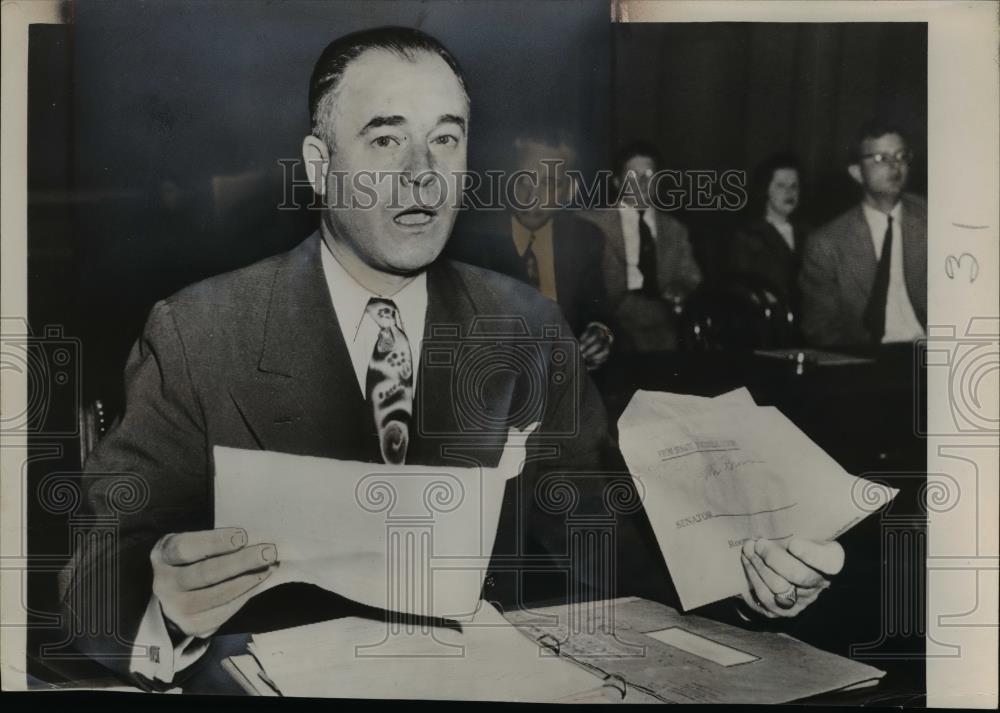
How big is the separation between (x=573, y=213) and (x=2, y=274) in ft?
5.41

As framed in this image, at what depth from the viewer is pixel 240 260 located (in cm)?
292

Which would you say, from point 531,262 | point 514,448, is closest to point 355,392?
point 514,448

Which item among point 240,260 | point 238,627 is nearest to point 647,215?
point 240,260

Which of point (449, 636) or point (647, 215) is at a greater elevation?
point (647, 215)

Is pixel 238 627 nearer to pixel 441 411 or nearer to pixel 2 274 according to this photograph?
pixel 441 411

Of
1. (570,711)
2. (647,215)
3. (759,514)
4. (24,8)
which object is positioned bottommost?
(570,711)

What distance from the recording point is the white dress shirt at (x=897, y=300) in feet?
9.62

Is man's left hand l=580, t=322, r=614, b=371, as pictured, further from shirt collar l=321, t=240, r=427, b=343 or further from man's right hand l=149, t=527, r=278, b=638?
man's right hand l=149, t=527, r=278, b=638

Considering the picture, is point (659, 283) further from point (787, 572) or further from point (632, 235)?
point (787, 572)

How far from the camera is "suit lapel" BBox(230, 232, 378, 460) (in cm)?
290

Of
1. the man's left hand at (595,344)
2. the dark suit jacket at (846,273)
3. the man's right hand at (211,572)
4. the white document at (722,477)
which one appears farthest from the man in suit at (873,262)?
the man's right hand at (211,572)

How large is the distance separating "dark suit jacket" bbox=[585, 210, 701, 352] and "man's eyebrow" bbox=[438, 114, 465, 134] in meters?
0.47

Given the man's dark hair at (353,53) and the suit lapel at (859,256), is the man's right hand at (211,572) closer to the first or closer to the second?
Answer: the man's dark hair at (353,53)

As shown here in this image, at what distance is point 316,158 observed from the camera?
2904 millimetres
